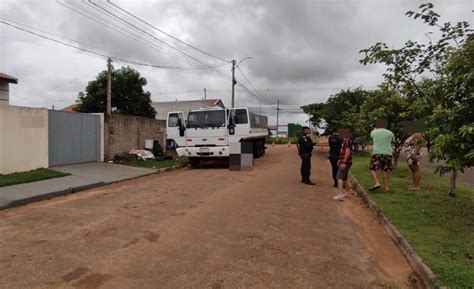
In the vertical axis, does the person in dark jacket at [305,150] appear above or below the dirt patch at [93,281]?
above

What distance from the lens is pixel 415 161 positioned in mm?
9516

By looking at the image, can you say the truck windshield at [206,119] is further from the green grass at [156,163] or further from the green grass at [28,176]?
the green grass at [28,176]

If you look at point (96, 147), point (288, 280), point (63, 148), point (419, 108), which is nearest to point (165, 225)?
point (288, 280)

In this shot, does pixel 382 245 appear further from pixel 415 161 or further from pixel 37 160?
pixel 37 160

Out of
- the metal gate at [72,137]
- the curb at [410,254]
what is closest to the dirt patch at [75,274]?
the curb at [410,254]

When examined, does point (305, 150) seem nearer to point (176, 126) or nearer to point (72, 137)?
point (176, 126)

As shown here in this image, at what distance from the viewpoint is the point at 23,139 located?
12.6 m

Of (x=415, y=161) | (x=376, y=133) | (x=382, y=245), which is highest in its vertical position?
(x=376, y=133)

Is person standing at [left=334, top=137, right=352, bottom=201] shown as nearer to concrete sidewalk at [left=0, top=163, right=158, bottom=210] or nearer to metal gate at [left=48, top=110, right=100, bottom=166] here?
concrete sidewalk at [left=0, top=163, right=158, bottom=210]

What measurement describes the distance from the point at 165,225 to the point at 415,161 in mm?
6129

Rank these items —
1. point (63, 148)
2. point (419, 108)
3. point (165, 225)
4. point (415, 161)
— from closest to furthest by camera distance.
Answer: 1. point (165, 225)
2. point (419, 108)
3. point (415, 161)
4. point (63, 148)

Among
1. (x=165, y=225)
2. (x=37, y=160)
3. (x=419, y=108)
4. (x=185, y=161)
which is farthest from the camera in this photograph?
(x=185, y=161)

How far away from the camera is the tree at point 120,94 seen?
3422 centimetres

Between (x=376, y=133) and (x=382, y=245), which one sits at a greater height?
(x=376, y=133)
